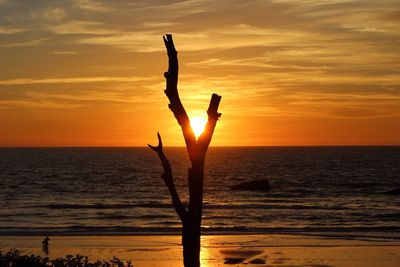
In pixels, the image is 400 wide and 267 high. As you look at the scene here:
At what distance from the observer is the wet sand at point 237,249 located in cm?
2784

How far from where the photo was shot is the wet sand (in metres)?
27.8

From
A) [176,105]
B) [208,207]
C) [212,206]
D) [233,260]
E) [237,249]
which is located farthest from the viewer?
[212,206]

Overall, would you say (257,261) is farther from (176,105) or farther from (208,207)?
(208,207)

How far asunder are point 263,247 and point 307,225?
12517 millimetres

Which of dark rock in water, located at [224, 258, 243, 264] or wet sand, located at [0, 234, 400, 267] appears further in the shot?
wet sand, located at [0, 234, 400, 267]

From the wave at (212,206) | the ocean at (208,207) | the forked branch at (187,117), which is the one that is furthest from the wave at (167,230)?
the forked branch at (187,117)

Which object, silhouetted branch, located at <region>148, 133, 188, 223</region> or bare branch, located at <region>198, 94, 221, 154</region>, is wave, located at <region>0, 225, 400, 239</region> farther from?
bare branch, located at <region>198, 94, 221, 154</region>

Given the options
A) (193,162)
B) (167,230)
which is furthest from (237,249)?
(193,162)

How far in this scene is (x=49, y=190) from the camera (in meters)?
82.1

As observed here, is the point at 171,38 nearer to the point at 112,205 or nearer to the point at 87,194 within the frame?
the point at 112,205

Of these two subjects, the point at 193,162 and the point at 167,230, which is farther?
the point at 167,230

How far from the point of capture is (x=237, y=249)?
3158 cm

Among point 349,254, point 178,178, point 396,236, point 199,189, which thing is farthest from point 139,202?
point 199,189

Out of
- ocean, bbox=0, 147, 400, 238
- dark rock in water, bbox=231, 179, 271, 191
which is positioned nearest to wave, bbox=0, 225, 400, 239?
ocean, bbox=0, 147, 400, 238
